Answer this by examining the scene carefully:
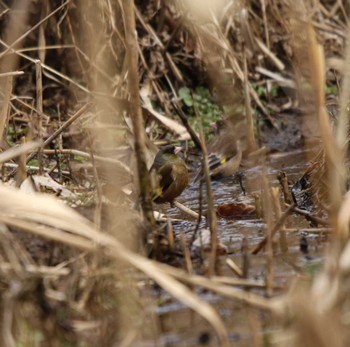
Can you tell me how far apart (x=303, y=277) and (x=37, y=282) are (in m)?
1.16

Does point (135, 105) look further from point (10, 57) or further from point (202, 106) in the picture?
point (202, 106)

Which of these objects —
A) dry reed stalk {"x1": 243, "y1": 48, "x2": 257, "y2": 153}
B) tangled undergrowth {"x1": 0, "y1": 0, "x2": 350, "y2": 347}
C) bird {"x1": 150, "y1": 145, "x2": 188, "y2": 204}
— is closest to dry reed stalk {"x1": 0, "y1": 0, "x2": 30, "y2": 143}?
tangled undergrowth {"x1": 0, "y1": 0, "x2": 350, "y2": 347}

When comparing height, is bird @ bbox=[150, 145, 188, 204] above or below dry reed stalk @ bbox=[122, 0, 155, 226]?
below

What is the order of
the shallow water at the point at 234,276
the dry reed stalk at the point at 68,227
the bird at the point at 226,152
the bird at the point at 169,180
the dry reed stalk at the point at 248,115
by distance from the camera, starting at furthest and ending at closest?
the bird at the point at 226,152 → the dry reed stalk at the point at 248,115 → the bird at the point at 169,180 → the shallow water at the point at 234,276 → the dry reed stalk at the point at 68,227

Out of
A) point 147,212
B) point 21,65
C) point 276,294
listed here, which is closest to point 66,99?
point 21,65

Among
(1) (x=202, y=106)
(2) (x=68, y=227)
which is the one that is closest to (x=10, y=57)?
(1) (x=202, y=106)

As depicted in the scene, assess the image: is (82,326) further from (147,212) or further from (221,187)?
(221,187)

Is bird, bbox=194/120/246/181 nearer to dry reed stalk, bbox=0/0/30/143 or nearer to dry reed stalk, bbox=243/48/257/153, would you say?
dry reed stalk, bbox=243/48/257/153

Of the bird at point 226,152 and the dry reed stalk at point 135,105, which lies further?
the bird at point 226,152

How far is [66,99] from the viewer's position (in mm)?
8188

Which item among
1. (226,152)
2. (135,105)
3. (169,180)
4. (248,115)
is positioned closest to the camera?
(135,105)

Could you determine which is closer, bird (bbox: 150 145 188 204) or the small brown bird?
bird (bbox: 150 145 188 204)

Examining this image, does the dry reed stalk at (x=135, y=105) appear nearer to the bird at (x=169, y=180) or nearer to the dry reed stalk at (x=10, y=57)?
the dry reed stalk at (x=10, y=57)

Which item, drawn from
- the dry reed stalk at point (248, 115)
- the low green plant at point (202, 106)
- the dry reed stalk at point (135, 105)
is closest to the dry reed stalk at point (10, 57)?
the dry reed stalk at point (135, 105)
